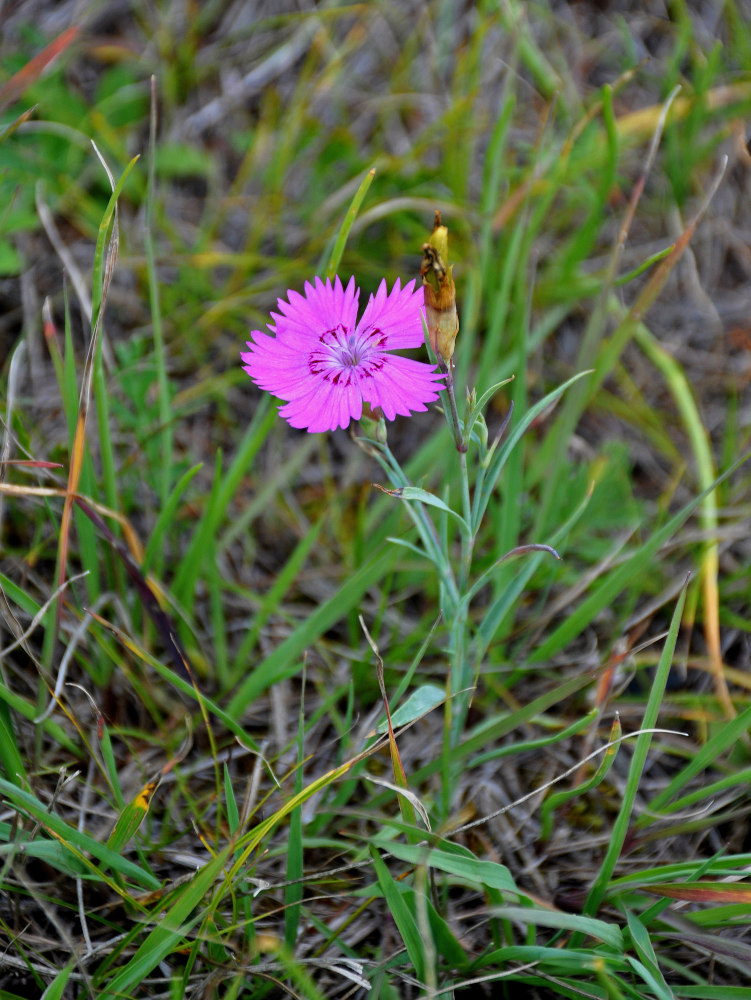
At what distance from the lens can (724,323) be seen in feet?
7.08

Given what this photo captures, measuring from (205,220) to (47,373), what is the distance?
65cm

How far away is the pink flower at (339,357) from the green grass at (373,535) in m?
0.07

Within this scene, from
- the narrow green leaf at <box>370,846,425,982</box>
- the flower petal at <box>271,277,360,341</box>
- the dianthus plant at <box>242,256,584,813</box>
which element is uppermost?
the flower petal at <box>271,277,360,341</box>

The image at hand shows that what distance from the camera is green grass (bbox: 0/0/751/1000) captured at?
3.66 feet

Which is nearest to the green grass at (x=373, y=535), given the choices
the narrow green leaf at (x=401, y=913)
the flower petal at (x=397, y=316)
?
the narrow green leaf at (x=401, y=913)

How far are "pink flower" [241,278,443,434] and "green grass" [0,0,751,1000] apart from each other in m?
0.07

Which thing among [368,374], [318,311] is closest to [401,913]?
[368,374]

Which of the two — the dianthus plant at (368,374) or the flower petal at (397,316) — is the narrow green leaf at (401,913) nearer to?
the dianthus plant at (368,374)

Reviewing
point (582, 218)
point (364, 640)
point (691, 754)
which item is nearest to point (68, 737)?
point (364, 640)

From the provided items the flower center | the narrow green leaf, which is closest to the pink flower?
the flower center

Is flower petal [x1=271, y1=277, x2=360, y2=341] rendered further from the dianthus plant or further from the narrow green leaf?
the narrow green leaf

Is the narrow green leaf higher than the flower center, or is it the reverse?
the flower center

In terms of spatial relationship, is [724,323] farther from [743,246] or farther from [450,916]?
[450,916]

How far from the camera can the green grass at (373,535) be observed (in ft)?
3.66
